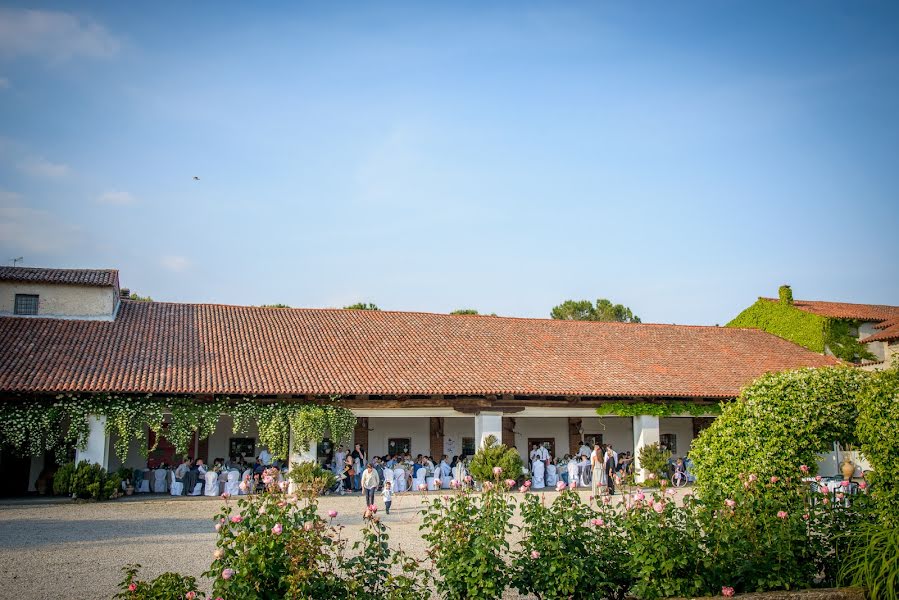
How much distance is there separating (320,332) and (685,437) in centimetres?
1386

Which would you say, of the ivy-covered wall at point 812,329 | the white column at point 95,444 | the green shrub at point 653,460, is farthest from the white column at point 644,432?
the white column at point 95,444

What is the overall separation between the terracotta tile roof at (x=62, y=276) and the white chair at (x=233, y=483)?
7.75 metres

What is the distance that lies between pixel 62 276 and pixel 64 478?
25.4 feet

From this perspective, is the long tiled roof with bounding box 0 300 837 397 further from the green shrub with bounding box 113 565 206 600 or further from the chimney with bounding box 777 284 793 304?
the green shrub with bounding box 113 565 206 600

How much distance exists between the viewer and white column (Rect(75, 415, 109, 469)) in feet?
61.3

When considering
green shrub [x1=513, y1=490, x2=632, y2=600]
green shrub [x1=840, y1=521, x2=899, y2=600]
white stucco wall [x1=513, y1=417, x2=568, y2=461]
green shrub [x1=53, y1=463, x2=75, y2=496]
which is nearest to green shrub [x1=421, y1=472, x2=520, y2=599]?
green shrub [x1=513, y1=490, x2=632, y2=600]

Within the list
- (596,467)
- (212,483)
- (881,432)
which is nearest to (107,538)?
(212,483)

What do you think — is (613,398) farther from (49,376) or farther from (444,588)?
(444,588)

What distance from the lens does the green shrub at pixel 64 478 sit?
1812cm

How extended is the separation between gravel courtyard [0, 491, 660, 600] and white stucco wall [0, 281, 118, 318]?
23.4ft

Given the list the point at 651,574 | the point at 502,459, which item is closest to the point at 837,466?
the point at 502,459

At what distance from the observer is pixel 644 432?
76.3 ft

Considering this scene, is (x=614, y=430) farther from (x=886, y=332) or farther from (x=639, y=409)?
(x=886, y=332)

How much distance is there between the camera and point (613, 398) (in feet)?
77.1
